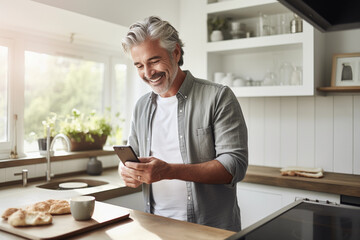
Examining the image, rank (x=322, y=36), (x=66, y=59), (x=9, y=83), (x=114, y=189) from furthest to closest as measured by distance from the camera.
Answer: (x=66, y=59)
(x=322, y=36)
(x=9, y=83)
(x=114, y=189)

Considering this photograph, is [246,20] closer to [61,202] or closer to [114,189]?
[114,189]

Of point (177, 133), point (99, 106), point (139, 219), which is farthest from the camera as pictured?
point (99, 106)

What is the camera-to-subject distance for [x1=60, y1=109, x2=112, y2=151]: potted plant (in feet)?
9.85

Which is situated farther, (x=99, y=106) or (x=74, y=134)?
(x=99, y=106)

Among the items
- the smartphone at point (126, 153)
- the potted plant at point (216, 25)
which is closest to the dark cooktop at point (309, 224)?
the smartphone at point (126, 153)

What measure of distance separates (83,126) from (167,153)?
4.78ft

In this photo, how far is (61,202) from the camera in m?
1.52

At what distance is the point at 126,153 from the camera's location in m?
1.53

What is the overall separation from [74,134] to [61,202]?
154cm

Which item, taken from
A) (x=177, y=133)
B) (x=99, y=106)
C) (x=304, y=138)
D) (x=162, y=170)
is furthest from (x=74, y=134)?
(x=304, y=138)

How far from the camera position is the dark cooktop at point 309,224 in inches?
43.1

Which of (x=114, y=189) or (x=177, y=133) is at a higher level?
(x=177, y=133)

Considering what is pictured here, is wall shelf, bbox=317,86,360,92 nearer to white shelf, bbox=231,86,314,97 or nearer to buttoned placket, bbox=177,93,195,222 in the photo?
white shelf, bbox=231,86,314,97

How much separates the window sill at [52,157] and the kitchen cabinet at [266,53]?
1214mm
